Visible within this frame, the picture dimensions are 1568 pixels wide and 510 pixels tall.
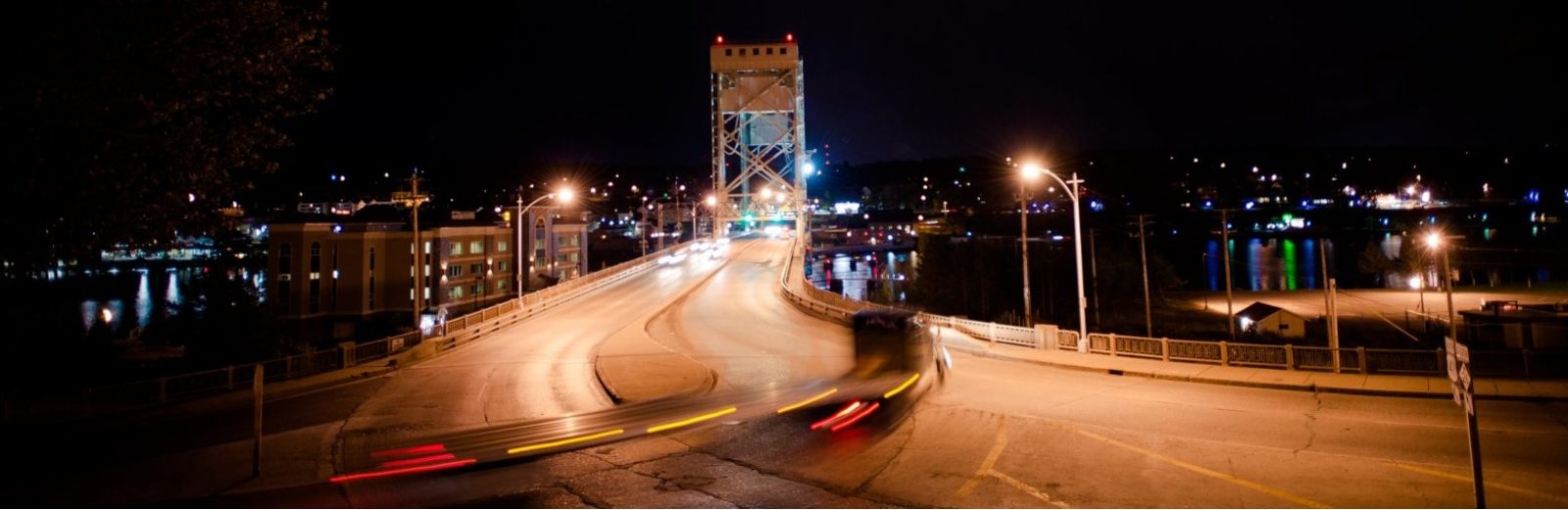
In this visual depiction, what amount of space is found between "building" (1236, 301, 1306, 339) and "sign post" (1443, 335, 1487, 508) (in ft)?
128

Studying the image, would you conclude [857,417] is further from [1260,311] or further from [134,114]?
[1260,311]

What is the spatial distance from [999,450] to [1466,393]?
4.89 m

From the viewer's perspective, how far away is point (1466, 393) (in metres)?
7.69

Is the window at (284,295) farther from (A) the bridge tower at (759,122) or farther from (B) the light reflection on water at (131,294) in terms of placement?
(A) the bridge tower at (759,122)

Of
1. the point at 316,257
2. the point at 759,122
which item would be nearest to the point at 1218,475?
the point at 759,122

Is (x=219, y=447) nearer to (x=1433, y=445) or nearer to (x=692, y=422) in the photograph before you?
(x=692, y=422)

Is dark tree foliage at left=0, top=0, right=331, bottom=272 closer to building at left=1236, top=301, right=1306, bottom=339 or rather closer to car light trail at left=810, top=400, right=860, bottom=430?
car light trail at left=810, top=400, right=860, bottom=430

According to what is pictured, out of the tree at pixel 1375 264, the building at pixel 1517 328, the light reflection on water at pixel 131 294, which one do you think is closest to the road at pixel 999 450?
the building at pixel 1517 328

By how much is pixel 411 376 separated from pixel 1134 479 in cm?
1598

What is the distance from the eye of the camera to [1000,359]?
64.8 feet

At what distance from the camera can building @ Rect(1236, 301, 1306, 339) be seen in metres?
44.0

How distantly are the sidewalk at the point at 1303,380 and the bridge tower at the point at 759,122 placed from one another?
44.9 m

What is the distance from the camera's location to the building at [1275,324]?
44.0 metres

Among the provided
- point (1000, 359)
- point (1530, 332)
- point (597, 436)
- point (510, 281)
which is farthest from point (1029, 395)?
point (510, 281)
